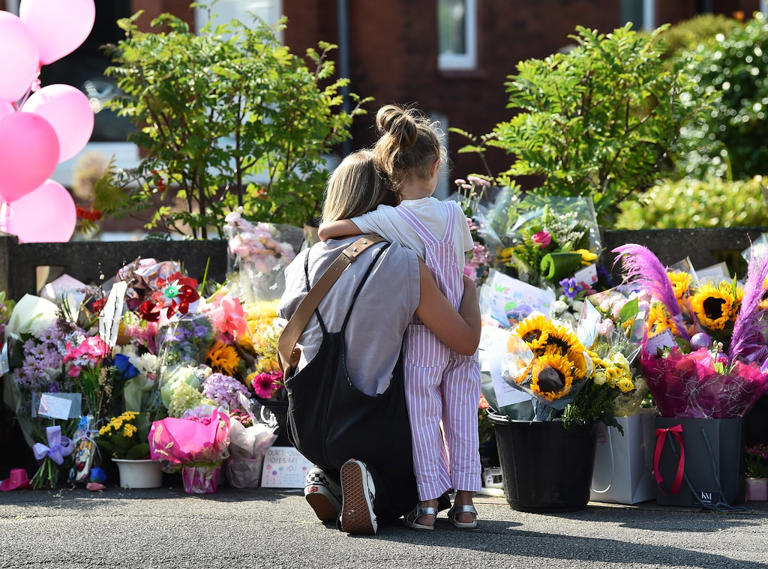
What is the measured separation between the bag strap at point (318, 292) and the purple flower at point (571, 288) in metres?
1.72

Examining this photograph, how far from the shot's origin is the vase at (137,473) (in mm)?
5508

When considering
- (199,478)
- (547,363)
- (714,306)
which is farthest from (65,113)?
(714,306)

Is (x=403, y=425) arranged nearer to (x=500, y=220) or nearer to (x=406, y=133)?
(x=406, y=133)

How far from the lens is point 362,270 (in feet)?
14.4

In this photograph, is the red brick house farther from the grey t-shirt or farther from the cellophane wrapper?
the grey t-shirt

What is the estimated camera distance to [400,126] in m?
4.47

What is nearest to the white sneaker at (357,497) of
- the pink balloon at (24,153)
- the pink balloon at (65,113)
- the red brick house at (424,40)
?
the pink balloon at (24,153)

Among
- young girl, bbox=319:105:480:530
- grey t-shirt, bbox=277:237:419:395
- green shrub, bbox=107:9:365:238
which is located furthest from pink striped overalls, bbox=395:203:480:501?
green shrub, bbox=107:9:365:238

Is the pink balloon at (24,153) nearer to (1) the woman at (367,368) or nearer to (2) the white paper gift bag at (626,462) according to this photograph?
(1) the woman at (367,368)

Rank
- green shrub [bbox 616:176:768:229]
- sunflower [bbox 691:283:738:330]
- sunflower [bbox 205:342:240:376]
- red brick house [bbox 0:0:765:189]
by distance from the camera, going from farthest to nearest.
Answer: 1. red brick house [bbox 0:0:765:189]
2. green shrub [bbox 616:176:768:229]
3. sunflower [bbox 205:342:240:376]
4. sunflower [bbox 691:283:738:330]

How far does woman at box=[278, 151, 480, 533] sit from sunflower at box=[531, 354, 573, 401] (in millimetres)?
389

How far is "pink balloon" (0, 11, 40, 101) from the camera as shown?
6.82 metres

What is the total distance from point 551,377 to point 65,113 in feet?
13.5

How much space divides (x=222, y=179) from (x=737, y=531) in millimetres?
3994
